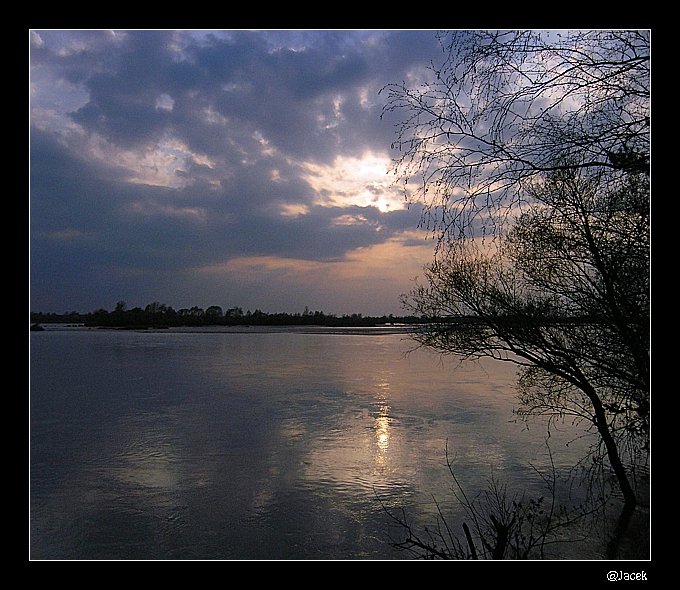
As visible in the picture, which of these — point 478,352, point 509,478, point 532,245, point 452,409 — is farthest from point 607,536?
point 452,409

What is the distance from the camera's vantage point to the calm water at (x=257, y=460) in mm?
4375

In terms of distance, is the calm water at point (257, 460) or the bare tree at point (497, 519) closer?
the bare tree at point (497, 519)

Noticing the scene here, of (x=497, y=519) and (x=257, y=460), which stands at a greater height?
(x=497, y=519)

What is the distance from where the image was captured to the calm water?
14.4 ft

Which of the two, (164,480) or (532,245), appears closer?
(532,245)

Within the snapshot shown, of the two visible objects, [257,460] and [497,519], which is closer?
[497,519]

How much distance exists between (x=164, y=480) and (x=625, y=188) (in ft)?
17.4

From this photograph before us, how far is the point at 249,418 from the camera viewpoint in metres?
8.78

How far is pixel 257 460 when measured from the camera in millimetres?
6492

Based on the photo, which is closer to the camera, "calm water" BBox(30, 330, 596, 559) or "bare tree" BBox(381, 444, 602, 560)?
"bare tree" BBox(381, 444, 602, 560)

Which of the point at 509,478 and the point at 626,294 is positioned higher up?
the point at 626,294
